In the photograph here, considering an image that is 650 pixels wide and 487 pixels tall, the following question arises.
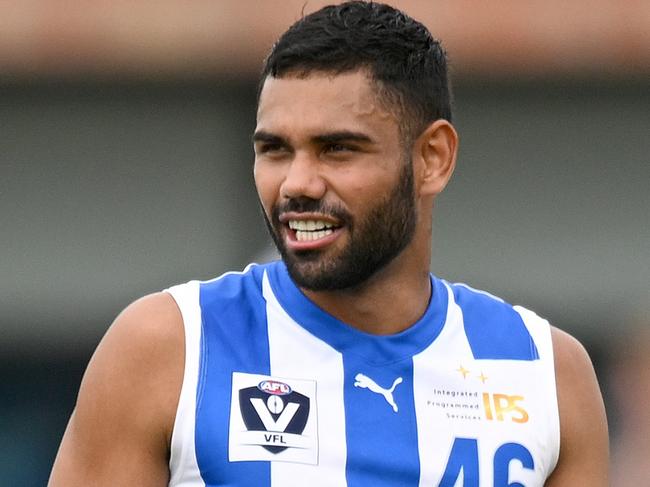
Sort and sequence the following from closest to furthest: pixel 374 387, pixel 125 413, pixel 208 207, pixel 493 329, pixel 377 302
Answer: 1. pixel 125 413
2. pixel 374 387
3. pixel 377 302
4. pixel 493 329
5. pixel 208 207

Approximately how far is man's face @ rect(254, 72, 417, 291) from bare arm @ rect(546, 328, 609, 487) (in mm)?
615

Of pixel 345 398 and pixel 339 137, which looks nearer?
pixel 339 137

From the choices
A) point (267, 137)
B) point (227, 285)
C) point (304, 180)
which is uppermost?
point (267, 137)

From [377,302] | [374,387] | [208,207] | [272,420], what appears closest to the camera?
[272,420]

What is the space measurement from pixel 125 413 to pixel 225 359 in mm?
294

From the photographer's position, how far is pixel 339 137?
3951 millimetres

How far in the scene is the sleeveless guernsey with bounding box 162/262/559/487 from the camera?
3.96 m

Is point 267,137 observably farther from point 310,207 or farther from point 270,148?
point 310,207

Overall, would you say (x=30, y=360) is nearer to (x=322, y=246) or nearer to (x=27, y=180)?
(x=27, y=180)

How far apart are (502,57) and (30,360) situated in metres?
3.45

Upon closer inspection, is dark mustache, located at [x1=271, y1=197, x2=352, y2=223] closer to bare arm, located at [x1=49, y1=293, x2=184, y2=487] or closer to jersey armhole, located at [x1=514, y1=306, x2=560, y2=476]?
bare arm, located at [x1=49, y1=293, x2=184, y2=487]

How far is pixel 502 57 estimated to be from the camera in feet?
33.0

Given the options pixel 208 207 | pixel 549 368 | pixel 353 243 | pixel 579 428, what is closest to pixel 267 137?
pixel 353 243

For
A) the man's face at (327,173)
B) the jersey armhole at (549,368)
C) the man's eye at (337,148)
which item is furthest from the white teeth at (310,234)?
the jersey armhole at (549,368)
